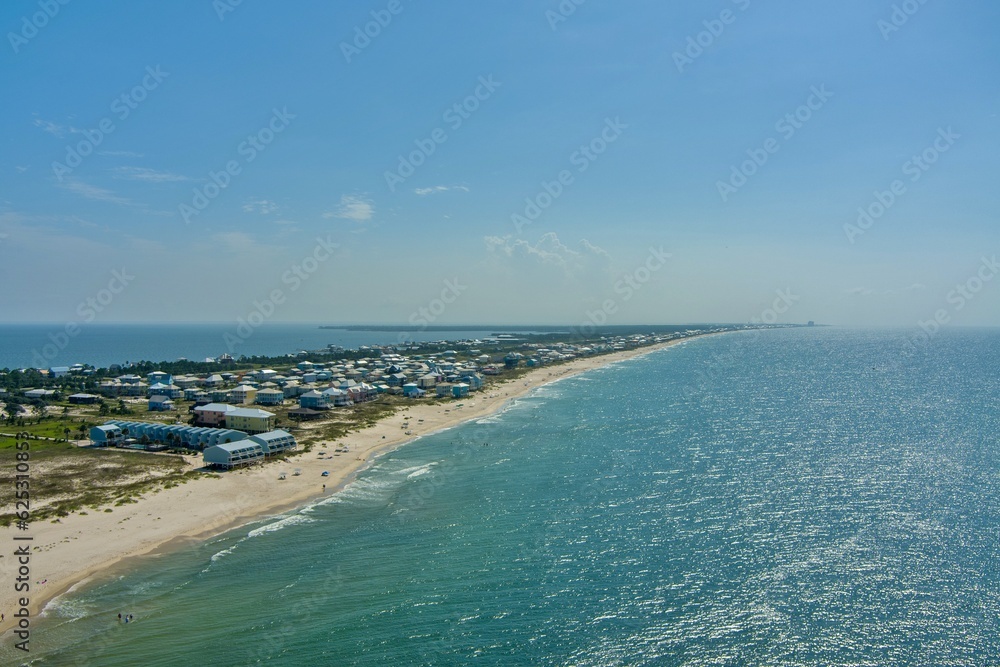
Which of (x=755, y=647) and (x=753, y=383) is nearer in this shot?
(x=755, y=647)

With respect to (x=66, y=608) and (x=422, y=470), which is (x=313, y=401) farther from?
(x=66, y=608)

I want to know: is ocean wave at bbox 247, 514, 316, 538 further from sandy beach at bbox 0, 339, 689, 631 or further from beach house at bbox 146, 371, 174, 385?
beach house at bbox 146, 371, 174, 385

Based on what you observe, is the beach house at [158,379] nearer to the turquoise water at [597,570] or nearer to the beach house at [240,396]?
the beach house at [240,396]

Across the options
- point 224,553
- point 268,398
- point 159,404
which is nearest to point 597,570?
point 224,553

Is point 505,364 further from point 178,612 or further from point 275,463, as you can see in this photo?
point 178,612

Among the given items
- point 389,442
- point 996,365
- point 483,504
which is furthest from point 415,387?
point 996,365

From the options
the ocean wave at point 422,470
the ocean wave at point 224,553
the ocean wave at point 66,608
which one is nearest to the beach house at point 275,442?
the ocean wave at point 422,470
